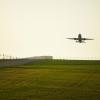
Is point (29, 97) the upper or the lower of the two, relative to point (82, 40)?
lower

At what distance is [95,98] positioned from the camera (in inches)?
1011

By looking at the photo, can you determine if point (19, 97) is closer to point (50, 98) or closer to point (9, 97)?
point (9, 97)

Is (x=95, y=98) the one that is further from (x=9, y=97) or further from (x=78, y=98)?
(x=9, y=97)

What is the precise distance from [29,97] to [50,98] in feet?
6.88

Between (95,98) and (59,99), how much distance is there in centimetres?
353

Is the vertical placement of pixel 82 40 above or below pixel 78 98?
above

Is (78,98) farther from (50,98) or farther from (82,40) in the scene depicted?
(82,40)

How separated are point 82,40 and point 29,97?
80.7 metres

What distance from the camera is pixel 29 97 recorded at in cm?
2602

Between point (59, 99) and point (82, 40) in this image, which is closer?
point (59, 99)

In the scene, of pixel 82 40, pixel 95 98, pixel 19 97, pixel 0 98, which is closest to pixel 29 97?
pixel 19 97

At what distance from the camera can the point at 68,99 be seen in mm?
25031

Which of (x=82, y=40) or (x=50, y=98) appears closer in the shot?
Answer: (x=50, y=98)

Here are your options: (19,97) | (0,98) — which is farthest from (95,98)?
(0,98)
